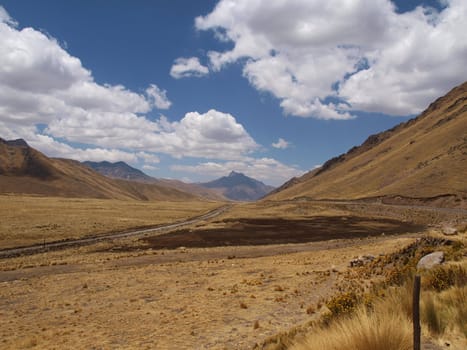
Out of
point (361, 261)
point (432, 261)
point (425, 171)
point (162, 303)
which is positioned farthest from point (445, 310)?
point (425, 171)

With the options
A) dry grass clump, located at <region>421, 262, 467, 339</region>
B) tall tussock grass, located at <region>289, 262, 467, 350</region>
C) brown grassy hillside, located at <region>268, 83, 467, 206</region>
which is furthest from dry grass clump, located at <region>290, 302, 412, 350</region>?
brown grassy hillside, located at <region>268, 83, 467, 206</region>

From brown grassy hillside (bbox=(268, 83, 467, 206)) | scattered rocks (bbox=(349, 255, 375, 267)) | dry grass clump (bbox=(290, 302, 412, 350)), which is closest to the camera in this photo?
dry grass clump (bbox=(290, 302, 412, 350))

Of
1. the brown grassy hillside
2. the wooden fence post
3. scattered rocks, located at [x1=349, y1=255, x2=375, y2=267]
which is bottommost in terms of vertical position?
scattered rocks, located at [x1=349, y1=255, x2=375, y2=267]

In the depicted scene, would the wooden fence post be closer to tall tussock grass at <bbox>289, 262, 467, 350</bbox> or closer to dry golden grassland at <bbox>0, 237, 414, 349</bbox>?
tall tussock grass at <bbox>289, 262, 467, 350</bbox>

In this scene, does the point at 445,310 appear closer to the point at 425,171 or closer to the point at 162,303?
the point at 162,303

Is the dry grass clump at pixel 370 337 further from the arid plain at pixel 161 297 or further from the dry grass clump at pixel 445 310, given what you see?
the arid plain at pixel 161 297

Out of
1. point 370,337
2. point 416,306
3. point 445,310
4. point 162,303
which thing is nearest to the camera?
point 416,306

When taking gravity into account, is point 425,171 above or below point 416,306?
above

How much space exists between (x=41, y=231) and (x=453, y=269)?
226 ft

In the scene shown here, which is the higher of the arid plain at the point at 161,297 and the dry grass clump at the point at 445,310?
the dry grass clump at the point at 445,310

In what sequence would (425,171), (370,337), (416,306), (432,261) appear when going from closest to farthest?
(416,306)
(370,337)
(432,261)
(425,171)

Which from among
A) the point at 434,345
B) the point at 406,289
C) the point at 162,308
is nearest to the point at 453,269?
the point at 406,289

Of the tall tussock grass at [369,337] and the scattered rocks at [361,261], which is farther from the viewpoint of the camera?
the scattered rocks at [361,261]

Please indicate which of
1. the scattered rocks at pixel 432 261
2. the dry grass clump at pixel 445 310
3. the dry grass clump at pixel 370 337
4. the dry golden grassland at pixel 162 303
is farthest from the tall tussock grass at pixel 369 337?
the scattered rocks at pixel 432 261
